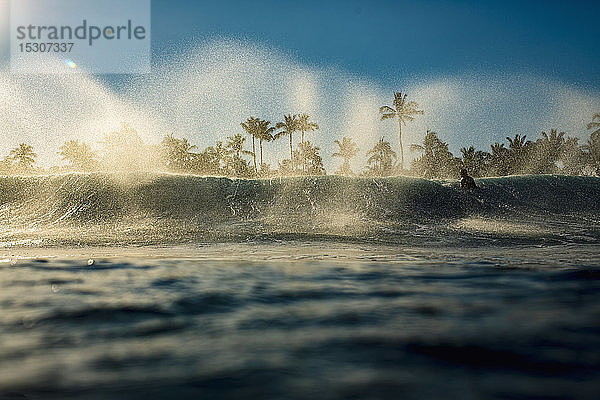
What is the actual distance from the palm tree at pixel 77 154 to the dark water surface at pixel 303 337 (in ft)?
212

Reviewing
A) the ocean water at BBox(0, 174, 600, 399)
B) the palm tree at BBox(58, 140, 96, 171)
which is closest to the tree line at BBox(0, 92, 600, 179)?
the palm tree at BBox(58, 140, 96, 171)

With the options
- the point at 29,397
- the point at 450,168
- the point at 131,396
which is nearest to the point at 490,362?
the point at 131,396

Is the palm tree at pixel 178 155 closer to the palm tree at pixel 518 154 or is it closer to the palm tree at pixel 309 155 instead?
the palm tree at pixel 309 155

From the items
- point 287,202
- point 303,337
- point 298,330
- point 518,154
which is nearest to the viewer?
point 303,337

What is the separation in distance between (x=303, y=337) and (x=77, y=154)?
2721 inches

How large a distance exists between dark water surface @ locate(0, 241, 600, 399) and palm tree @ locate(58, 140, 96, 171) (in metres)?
64.7

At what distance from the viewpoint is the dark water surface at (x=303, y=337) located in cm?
168

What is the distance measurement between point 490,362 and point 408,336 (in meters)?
0.49

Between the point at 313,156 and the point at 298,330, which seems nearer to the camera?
the point at 298,330

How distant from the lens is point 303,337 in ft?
7.71

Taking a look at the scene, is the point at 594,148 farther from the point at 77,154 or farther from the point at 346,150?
the point at 77,154

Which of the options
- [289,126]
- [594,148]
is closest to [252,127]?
[289,126]

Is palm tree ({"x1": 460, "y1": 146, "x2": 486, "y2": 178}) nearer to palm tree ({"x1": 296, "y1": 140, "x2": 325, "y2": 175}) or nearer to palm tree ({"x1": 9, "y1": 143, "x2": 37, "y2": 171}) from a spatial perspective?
palm tree ({"x1": 296, "y1": 140, "x2": 325, "y2": 175})

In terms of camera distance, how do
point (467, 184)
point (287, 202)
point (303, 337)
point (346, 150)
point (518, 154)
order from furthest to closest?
point (346, 150) < point (518, 154) < point (467, 184) < point (287, 202) < point (303, 337)
